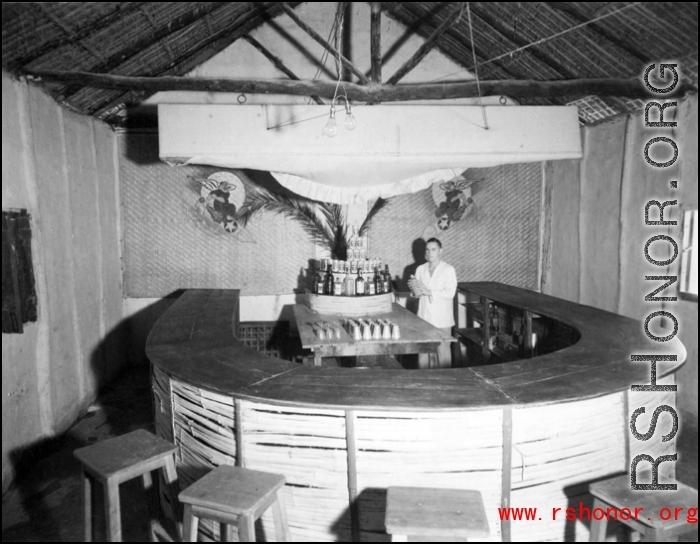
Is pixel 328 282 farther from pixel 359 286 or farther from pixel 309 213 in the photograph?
pixel 309 213

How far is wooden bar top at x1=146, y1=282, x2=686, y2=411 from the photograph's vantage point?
236 centimetres

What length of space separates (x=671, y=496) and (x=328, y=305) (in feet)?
11.2

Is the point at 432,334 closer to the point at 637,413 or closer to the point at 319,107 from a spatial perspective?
the point at 637,413

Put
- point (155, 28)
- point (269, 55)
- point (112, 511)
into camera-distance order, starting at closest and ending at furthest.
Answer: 1. point (112, 511)
2. point (155, 28)
3. point (269, 55)

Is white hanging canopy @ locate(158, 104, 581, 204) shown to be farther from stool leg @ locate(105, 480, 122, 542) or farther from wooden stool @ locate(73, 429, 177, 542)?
stool leg @ locate(105, 480, 122, 542)

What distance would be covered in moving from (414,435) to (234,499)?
892 mm

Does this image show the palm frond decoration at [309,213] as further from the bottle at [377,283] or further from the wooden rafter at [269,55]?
the wooden rafter at [269,55]

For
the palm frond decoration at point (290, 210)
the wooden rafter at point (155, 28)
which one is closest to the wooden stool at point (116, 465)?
the wooden rafter at point (155, 28)

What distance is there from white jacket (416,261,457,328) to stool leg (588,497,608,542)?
10.2 feet

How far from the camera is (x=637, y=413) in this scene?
99.5 inches

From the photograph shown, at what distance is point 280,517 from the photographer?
2.26 m

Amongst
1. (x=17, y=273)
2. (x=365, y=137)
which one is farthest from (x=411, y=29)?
(x=17, y=273)

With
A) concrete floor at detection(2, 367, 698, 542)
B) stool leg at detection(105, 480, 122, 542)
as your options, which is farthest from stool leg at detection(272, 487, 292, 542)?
concrete floor at detection(2, 367, 698, 542)

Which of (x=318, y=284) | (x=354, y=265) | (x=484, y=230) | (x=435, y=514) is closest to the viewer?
(x=435, y=514)
